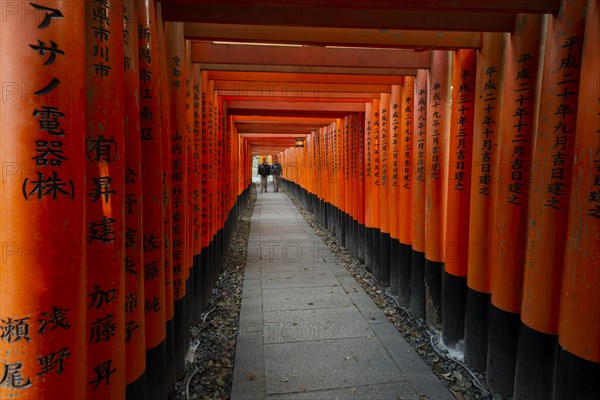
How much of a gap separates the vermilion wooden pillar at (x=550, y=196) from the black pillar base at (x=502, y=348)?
0.88 feet

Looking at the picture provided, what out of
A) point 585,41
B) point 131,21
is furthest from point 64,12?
point 585,41

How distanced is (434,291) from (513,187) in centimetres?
174

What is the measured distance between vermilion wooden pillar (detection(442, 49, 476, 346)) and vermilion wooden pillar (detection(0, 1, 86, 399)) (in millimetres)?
3024

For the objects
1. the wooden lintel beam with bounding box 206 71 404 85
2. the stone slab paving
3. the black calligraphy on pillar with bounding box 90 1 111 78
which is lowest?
the stone slab paving

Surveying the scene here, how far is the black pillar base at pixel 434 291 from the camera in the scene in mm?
3996

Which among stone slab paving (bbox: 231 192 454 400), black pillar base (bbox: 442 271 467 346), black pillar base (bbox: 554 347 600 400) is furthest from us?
black pillar base (bbox: 442 271 467 346)

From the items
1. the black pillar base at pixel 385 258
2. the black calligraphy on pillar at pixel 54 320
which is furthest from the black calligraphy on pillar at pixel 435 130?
the black calligraphy on pillar at pixel 54 320

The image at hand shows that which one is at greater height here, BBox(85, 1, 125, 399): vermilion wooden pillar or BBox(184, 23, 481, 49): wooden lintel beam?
BBox(184, 23, 481, 49): wooden lintel beam

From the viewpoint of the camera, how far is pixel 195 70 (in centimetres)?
418

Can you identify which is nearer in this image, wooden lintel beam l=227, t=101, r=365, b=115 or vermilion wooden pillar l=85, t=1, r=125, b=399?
vermilion wooden pillar l=85, t=1, r=125, b=399

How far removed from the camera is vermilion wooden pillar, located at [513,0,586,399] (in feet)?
7.14

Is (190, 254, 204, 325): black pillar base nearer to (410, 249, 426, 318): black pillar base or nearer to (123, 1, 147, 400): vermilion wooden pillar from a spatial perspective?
(123, 1, 147, 400): vermilion wooden pillar

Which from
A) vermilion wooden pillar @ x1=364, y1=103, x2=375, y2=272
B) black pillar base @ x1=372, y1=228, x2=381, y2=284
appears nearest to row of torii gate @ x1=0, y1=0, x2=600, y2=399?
black pillar base @ x1=372, y1=228, x2=381, y2=284

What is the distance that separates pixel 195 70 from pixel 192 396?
3241 mm
